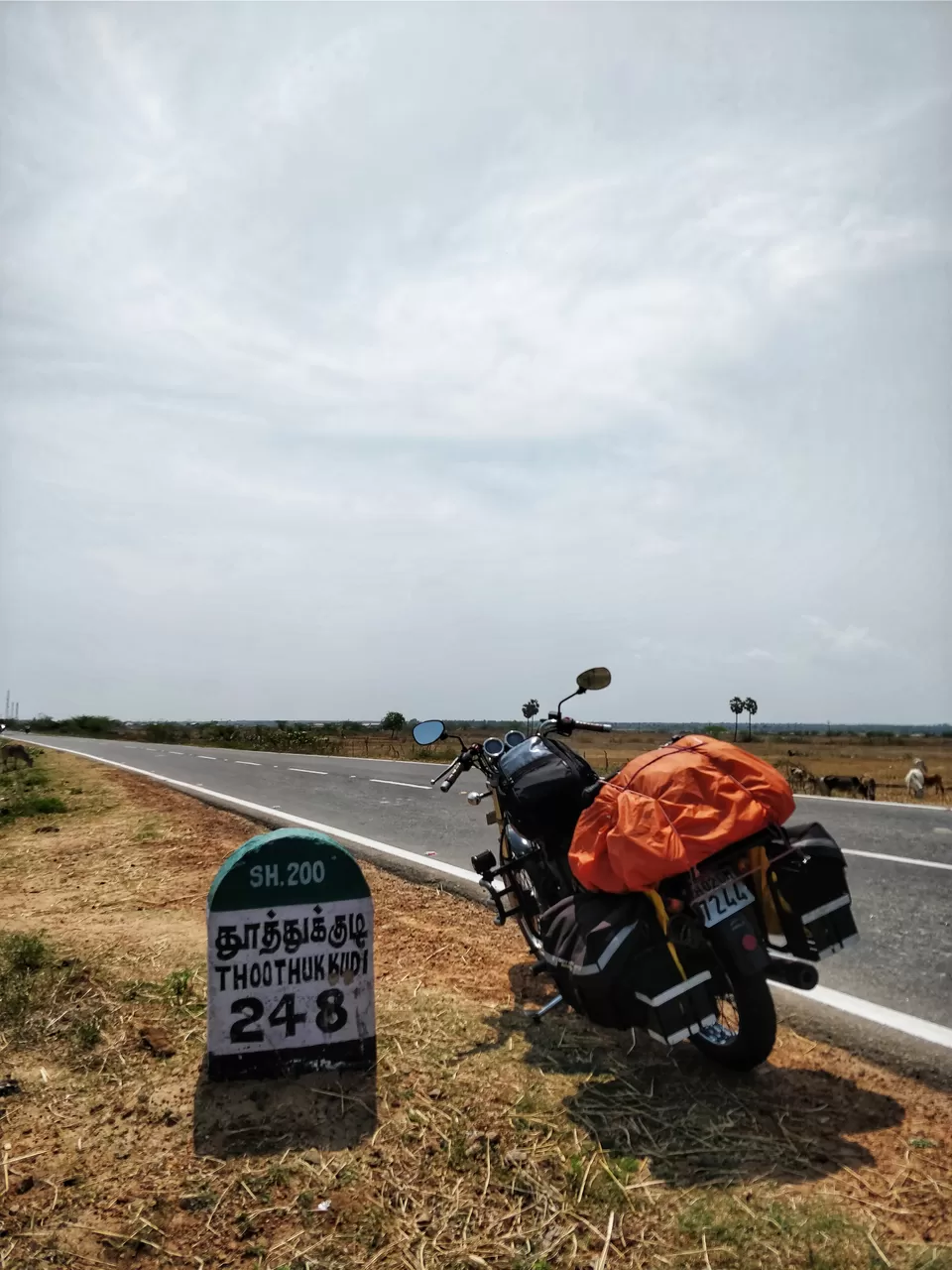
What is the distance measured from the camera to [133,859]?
8.01 metres

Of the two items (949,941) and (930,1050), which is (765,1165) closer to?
(930,1050)

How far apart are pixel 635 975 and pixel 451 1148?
3.00 ft

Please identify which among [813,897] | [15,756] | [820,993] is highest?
[813,897]

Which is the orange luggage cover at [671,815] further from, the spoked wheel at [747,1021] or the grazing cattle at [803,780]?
the grazing cattle at [803,780]

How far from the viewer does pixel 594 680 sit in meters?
Result: 4.88

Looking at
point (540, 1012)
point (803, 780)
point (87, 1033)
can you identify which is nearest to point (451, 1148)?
point (540, 1012)

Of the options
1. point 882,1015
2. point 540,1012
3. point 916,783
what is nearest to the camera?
point 540,1012

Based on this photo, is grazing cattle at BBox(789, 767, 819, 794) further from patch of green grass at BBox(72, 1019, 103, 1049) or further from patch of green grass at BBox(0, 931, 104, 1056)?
patch of green grass at BBox(72, 1019, 103, 1049)

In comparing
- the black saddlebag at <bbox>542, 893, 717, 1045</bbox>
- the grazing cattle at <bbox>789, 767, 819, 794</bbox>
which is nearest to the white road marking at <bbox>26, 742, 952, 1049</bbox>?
the black saddlebag at <bbox>542, 893, 717, 1045</bbox>

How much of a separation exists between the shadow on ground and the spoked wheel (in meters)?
1.45

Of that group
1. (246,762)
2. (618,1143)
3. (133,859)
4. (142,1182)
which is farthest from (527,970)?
(246,762)

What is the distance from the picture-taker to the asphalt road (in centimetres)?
525

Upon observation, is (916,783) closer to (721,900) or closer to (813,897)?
(813,897)

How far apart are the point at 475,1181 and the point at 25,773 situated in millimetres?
17131
